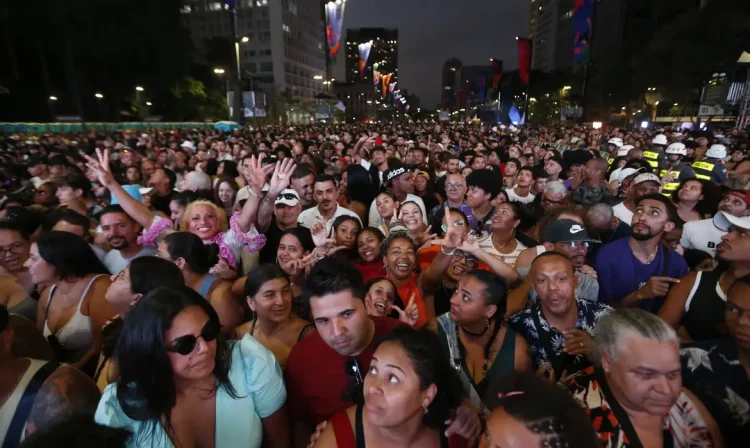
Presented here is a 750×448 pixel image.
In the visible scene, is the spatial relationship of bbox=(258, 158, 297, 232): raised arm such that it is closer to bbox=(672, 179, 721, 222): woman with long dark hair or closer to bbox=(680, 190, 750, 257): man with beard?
bbox=(680, 190, 750, 257): man with beard

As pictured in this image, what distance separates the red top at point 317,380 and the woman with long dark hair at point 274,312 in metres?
0.31

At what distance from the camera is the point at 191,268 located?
9.99ft

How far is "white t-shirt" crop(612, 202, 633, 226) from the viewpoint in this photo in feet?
15.5

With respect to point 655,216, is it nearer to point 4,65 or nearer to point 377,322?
point 377,322

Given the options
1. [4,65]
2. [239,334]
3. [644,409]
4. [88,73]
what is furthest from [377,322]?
[88,73]

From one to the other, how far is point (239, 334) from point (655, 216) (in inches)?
139

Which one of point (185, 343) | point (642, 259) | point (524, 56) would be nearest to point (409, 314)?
point (185, 343)

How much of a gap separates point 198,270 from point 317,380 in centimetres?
144

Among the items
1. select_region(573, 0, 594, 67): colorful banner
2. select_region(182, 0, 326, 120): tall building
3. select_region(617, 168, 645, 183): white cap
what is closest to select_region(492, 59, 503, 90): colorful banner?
select_region(573, 0, 594, 67): colorful banner

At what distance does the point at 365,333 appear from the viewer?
7.36 ft

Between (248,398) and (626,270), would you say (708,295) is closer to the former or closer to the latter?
(626,270)

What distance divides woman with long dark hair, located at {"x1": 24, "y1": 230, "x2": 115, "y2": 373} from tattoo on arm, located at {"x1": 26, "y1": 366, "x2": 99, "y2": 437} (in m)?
0.94

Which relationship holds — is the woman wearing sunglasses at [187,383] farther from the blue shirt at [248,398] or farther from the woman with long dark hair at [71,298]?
the woman with long dark hair at [71,298]

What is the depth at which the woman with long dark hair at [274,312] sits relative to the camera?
8.54ft
